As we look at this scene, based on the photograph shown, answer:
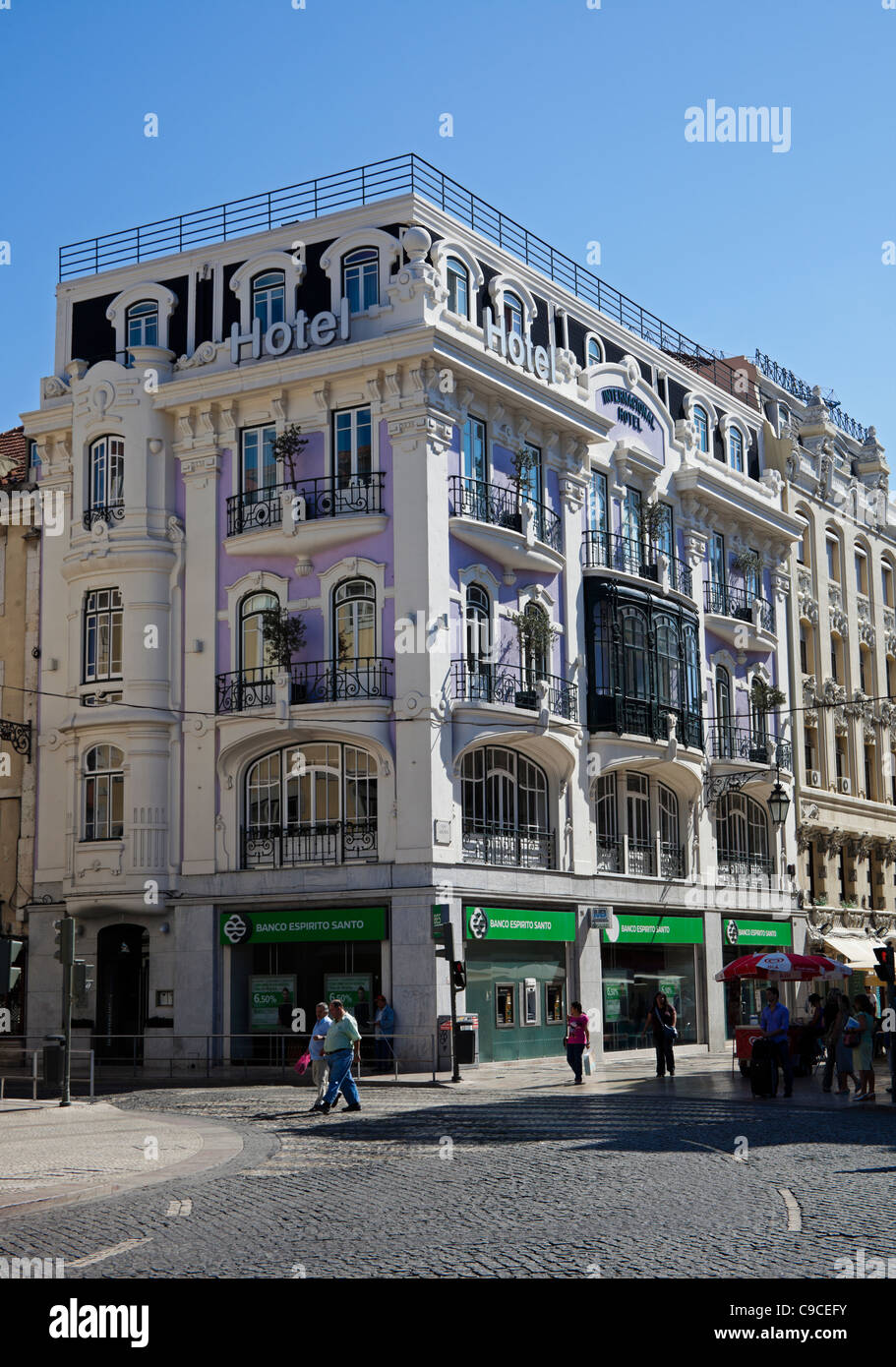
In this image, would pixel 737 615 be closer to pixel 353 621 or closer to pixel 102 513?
pixel 353 621

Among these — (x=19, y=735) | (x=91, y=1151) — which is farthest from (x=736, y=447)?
(x=91, y=1151)

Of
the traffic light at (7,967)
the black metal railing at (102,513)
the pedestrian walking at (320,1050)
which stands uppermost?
the black metal railing at (102,513)

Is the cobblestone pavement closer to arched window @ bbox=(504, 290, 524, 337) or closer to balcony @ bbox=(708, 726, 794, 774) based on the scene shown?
arched window @ bbox=(504, 290, 524, 337)

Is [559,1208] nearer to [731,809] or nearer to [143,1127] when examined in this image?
[143,1127]

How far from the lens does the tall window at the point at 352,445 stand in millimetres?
34625

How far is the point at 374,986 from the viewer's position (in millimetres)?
32969

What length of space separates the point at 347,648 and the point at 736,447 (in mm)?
19644

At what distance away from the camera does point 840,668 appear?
53.0 m

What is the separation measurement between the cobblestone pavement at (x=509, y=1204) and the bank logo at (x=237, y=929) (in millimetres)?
12604

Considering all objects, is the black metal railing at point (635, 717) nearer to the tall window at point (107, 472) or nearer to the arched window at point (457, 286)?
the arched window at point (457, 286)

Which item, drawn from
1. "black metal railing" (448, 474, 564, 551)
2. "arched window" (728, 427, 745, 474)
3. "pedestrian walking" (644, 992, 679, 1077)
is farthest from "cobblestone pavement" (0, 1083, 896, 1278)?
"arched window" (728, 427, 745, 474)

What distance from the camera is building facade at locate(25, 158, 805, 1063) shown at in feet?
110

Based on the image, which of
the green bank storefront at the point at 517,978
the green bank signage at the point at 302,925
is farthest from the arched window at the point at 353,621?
the green bank storefront at the point at 517,978
